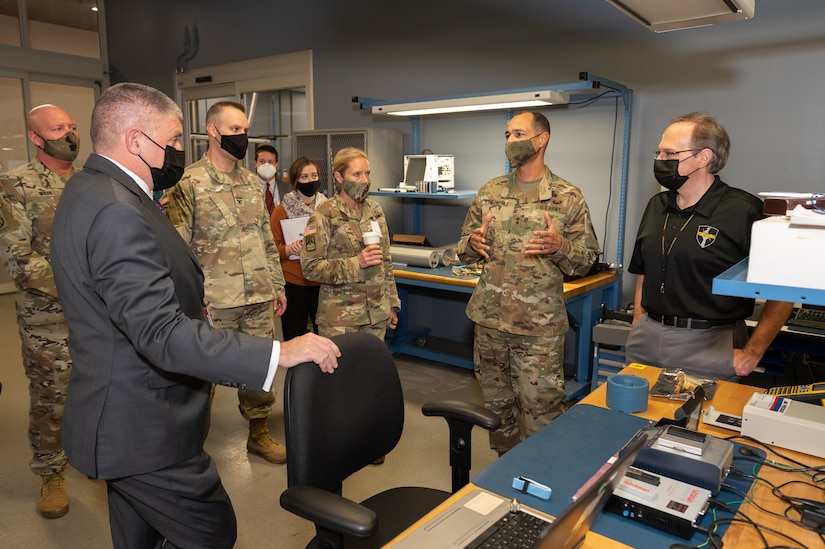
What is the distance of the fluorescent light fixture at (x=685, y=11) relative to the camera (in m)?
1.70

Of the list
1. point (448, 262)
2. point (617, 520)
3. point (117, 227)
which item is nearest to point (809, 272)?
point (617, 520)

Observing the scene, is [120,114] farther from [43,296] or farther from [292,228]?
[292,228]

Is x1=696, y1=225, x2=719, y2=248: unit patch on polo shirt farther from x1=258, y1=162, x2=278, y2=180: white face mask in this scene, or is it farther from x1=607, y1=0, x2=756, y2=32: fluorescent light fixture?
x1=258, y1=162, x2=278, y2=180: white face mask

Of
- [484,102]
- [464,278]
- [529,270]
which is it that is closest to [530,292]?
[529,270]

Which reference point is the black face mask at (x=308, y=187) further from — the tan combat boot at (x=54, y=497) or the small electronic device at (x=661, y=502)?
the small electronic device at (x=661, y=502)

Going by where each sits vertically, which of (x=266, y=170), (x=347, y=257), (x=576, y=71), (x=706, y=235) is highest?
(x=576, y=71)

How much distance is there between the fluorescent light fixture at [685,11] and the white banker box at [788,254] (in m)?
0.88

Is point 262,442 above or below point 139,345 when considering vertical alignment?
below

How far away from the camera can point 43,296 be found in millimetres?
2406

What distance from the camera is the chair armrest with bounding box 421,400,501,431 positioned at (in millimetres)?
1677

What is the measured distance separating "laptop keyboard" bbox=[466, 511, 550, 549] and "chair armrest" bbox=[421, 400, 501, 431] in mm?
498

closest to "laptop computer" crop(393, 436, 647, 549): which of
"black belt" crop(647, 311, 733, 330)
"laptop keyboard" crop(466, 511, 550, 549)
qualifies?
"laptop keyboard" crop(466, 511, 550, 549)

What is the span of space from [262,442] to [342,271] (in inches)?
42.2

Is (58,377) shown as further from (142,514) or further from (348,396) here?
(348,396)
